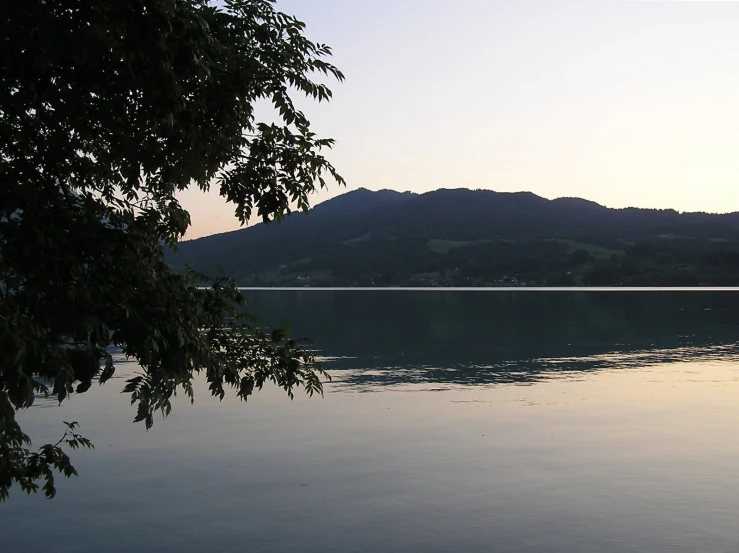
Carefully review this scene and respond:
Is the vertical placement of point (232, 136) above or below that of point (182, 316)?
above

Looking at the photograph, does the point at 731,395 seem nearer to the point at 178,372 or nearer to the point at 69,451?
the point at 69,451

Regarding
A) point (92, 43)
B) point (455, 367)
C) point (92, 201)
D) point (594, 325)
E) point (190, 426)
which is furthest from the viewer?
point (594, 325)

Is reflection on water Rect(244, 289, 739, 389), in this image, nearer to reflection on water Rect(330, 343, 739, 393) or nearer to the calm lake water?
reflection on water Rect(330, 343, 739, 393)

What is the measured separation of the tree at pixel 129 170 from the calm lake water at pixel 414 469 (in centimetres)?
597

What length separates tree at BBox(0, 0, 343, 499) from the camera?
25.8 ft

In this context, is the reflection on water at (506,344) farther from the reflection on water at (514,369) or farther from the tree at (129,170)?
the tree at (129,170)

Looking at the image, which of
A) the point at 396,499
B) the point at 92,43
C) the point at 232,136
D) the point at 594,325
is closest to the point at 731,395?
the point at 396,499

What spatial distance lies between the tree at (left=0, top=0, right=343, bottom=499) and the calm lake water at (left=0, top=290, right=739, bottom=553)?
5971 mm

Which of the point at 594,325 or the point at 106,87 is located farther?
the point at 594,325

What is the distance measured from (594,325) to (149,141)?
75.5 m

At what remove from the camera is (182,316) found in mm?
10000

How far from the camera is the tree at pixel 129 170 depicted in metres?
7.88

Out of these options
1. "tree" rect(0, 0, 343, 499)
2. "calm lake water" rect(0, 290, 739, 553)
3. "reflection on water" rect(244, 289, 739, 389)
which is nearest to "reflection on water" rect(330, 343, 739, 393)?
"reflection on water" rect(244, 289, 739, 389)

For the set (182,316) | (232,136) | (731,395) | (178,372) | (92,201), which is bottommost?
(731,395)
